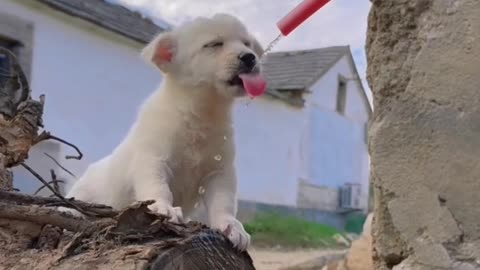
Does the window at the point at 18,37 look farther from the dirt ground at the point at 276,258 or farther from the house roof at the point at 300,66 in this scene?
the house roof at the point at 300,66

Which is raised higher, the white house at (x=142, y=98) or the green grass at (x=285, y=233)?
the white house at (x=142, y=98)

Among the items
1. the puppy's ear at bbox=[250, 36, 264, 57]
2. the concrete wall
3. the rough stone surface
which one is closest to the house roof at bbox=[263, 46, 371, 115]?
the concrete wall

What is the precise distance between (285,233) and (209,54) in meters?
8.76

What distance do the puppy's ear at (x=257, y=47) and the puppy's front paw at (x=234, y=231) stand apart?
822 mm

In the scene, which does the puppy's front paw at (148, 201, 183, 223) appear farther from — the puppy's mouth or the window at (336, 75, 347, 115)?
the window at (336, 75, 347, 115)

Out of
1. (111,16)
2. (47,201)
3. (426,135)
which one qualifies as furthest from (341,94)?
(426,135)

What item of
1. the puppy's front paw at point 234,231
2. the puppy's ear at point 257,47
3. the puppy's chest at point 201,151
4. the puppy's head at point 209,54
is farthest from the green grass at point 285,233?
the puppy's front paw at point 234,231

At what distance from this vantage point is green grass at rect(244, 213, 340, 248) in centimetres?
1062

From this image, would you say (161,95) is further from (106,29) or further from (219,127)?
(106,29)

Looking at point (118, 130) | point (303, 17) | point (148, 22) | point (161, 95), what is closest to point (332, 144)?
point (148, 22)

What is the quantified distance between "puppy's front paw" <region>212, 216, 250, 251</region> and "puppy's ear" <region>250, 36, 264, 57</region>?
0.82 m

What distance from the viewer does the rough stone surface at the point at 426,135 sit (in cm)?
125

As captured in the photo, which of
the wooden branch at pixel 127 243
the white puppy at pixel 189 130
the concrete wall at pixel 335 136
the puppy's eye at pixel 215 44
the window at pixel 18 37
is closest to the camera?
the wooden branch at pixel 127 243

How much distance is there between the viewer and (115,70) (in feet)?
Result: 30.2
